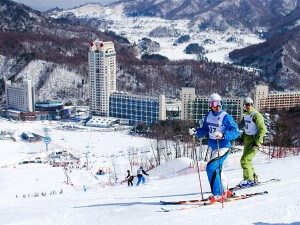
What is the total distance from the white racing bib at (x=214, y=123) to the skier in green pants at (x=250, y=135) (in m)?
0.75

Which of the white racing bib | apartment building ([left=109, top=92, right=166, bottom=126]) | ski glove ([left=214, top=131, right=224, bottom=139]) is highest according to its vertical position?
the white racing bib

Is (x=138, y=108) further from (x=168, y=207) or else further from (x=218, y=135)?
(x=218, y=135)

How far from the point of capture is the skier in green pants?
5.81 meters

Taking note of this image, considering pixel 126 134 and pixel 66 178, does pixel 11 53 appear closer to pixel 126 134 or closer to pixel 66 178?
pixel 126 134

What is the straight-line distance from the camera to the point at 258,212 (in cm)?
472

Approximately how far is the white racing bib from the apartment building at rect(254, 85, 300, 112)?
36771 mm

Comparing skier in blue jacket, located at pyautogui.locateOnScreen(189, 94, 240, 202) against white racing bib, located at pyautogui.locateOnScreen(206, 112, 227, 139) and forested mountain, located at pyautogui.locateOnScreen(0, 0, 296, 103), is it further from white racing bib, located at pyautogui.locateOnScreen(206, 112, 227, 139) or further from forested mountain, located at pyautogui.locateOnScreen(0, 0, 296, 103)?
forested mountain, located at pyautogui.locateOnScreen(0, 0, 296, 103)

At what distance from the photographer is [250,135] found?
602 centimetres

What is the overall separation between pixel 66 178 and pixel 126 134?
1646 centimetres

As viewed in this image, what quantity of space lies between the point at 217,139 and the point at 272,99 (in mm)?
38712

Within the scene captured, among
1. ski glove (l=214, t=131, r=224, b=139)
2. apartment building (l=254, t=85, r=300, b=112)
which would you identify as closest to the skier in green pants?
ski glove (l=214, t=131, r=224, b=139)

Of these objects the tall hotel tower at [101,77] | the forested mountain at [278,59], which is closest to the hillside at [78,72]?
the forested mountain at [278,59]

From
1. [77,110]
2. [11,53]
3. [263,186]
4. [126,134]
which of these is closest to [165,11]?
[11,53]

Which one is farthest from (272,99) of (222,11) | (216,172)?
(222,11)
